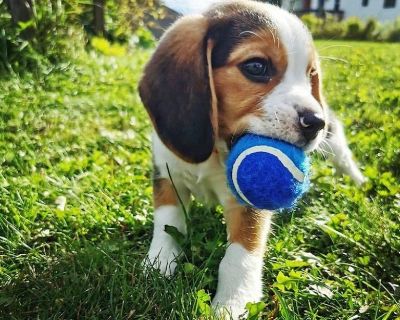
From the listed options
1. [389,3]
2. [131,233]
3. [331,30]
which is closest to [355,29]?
[389,3]

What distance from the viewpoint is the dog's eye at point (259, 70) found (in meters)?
2.20

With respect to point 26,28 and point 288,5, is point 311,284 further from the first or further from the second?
point 26,28

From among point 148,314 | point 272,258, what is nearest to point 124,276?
point 148,314

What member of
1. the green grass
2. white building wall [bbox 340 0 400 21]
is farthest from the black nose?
white building wall [bbox 340 0 400 21]

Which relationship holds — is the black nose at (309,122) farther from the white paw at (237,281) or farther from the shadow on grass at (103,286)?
the shadow on grass at (103,286)

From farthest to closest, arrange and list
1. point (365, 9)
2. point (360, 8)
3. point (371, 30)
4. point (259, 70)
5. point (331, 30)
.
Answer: point (360, 8), point (365, 9), point (371, 30), point (331, 30), point (259, 70)

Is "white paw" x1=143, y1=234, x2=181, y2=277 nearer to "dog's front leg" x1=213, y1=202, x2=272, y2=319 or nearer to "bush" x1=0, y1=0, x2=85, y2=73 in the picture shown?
"dog's front leg" x1=213, y1=202, x2=272, y2=319

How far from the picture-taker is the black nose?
2051mm

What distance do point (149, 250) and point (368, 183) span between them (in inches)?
63.8

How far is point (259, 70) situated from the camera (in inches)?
86.5

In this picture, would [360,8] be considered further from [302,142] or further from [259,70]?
[302,142]

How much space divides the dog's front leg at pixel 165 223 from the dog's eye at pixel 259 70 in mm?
763

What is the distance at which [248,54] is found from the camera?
7.22 ft

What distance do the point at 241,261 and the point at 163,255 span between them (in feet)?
1.19
